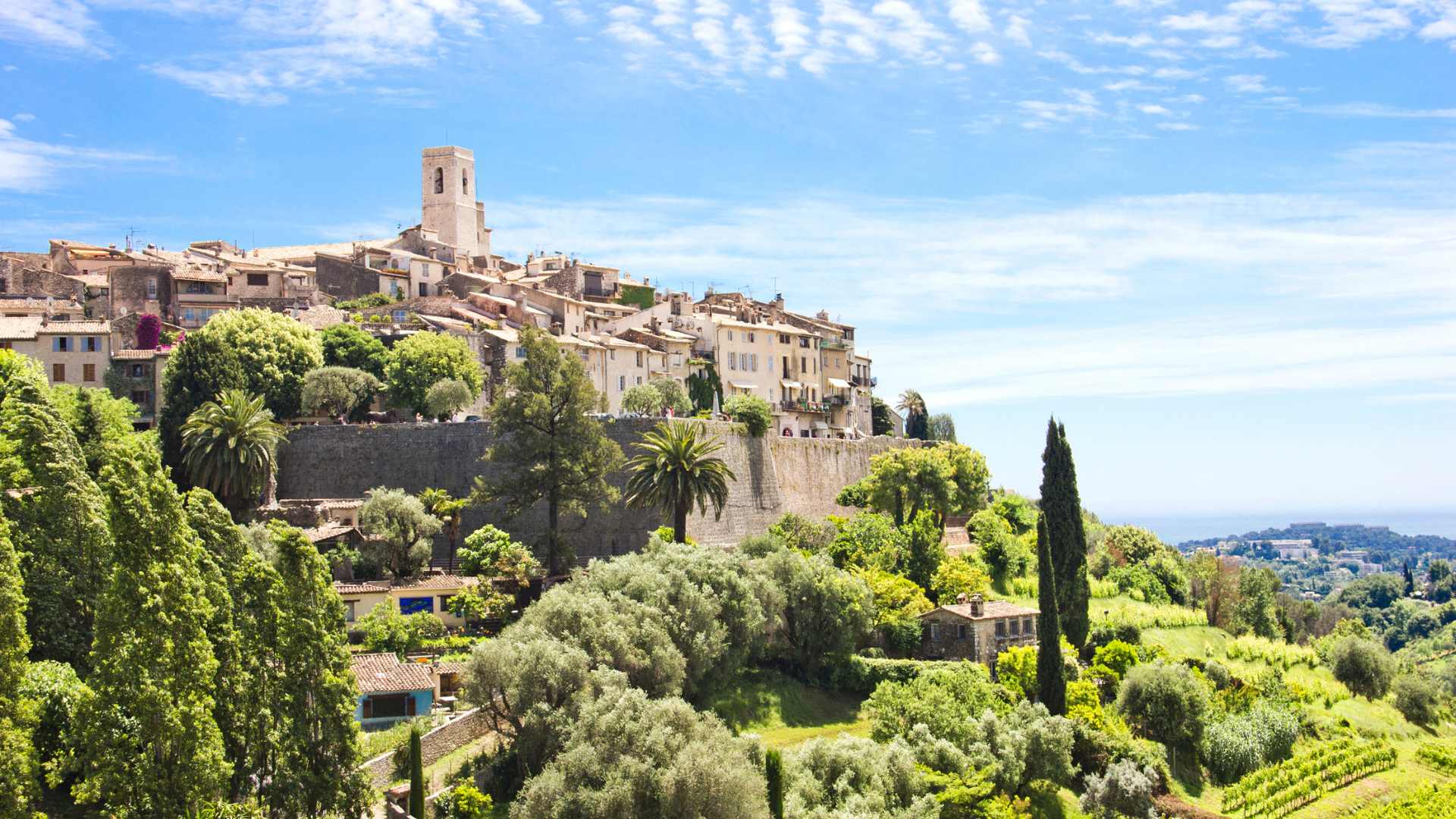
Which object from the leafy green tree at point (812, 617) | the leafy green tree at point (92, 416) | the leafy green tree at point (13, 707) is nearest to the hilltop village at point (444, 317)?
the leafy green tree at point (92, 416)

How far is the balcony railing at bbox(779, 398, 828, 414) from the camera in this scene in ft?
276

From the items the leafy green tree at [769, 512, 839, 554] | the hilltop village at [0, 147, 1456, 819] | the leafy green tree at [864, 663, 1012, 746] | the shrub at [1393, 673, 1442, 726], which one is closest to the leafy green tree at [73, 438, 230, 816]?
the hilltop village at [0, 147, 1456, 819]

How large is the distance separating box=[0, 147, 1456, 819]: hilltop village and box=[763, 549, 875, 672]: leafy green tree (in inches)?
5.0

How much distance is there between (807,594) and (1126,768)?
11681 millimetres

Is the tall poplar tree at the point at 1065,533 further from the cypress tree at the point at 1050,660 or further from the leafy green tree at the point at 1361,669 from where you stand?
the leafy green tree at the point at 1361,669

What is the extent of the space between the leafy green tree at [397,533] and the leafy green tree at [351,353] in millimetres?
17117

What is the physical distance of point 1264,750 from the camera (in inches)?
2031

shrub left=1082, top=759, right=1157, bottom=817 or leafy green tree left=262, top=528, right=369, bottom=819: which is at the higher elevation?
leafy green tree left=262, top=528, right=369, bottom=819

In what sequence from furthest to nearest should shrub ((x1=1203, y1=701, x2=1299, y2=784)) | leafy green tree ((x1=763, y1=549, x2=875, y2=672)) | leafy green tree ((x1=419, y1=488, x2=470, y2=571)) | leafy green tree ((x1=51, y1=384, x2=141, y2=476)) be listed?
leafy green tree ((x1=419, y1=488, x2=470, y2=571)), shrub ((x1=1203, y1=701, x2=1299, y2=784)), leafy green tree ((x1=763, y1=549, x2=875, y2=672)), leafy green tree ((x1=51, y1=384, x2=141, y2=476))

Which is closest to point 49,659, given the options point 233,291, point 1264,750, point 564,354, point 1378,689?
point 564,354

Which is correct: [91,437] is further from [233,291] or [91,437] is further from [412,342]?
[233,291]

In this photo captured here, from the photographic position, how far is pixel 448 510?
56.3 meters

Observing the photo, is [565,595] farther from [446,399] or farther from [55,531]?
[446,399]

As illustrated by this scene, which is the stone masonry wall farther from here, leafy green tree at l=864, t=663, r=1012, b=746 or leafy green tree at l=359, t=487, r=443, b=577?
leafy green tree at l=864, t=663, r=1012, b=746
